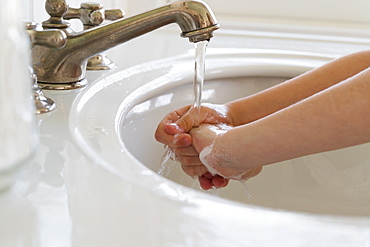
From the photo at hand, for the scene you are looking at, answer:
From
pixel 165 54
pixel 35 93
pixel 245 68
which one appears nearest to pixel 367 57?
pixel 245 68

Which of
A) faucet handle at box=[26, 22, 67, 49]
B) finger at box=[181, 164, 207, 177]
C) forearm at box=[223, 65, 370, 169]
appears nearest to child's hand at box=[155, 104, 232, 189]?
finger at box=[181, 164, 207, 177]

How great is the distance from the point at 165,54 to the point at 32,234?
0.68m

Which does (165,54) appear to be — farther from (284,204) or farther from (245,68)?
(284,204)

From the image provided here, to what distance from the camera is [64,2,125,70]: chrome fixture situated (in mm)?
891

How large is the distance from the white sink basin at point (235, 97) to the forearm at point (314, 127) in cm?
17

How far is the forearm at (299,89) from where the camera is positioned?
910 millimetres

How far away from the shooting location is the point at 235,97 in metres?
1.08

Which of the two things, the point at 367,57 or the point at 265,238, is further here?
the point at 367,57

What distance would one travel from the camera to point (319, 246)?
431 mm

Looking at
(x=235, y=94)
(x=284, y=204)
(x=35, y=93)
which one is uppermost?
(x=35, y=93)

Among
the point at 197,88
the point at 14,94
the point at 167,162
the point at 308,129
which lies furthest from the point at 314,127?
the point at 14,94

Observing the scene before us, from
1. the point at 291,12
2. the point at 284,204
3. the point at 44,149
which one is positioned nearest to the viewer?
the point at 44,149

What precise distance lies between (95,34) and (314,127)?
0.31 meters

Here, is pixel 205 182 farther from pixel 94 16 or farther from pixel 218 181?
pixel 94 16
